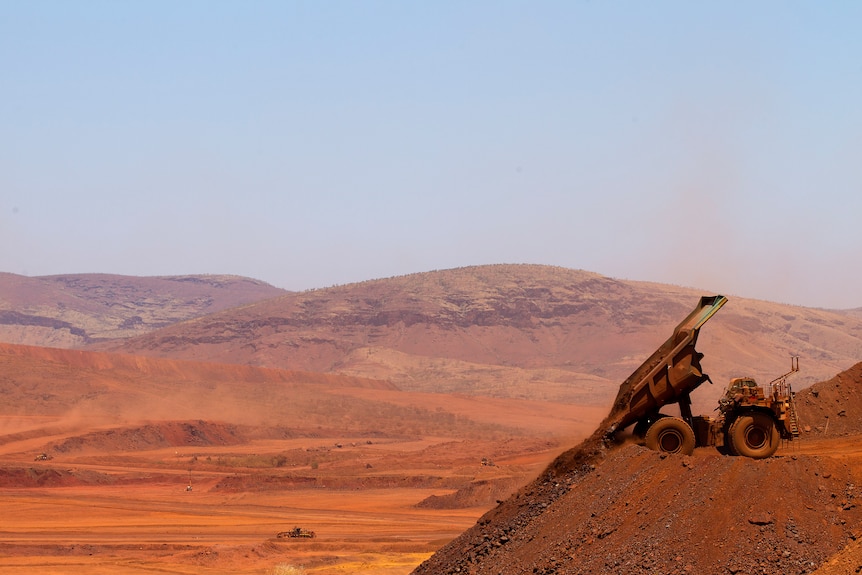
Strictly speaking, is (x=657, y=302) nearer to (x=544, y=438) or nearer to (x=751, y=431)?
(x=544, y=438)

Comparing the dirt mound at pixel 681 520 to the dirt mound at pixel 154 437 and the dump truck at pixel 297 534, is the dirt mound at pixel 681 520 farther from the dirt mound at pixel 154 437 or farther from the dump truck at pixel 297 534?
the dirt mound at pixel 154 437

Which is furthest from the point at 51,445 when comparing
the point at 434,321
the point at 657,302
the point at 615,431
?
the point at 657,302

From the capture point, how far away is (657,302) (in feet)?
549

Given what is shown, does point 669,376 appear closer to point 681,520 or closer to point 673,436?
point 673,436

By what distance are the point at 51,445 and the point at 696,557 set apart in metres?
68.0

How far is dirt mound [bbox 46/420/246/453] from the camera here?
7650cm

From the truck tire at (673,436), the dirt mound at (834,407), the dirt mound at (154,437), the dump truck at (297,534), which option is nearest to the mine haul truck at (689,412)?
the truck tire at (673,436)

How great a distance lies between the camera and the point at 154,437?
269 feet

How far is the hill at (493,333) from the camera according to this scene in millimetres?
138250

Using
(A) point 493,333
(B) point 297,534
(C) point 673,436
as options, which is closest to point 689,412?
(C) point 673,436

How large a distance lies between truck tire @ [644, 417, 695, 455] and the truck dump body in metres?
0.39

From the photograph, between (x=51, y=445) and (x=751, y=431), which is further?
(x=51, y=445)

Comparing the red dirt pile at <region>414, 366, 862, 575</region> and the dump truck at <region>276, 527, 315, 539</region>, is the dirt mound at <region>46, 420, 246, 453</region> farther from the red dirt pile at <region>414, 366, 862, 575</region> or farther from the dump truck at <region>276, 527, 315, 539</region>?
the red dirt pile at <region>414, 366, 862, 575</region>

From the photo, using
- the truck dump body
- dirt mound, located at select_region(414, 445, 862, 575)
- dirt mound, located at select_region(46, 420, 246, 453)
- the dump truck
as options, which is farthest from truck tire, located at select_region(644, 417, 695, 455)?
dirt mound, located at select_region(46, 420, 246, 453)
